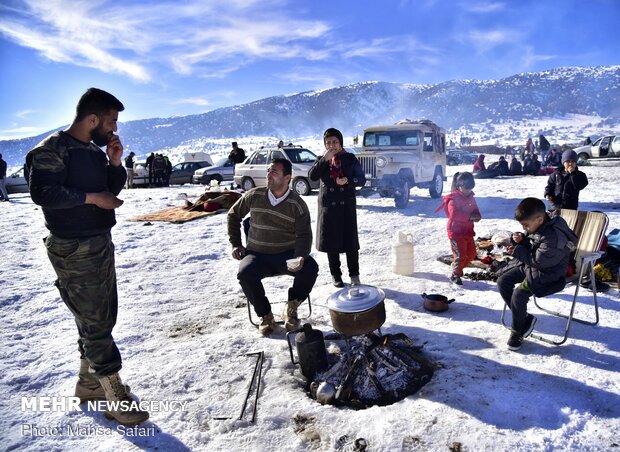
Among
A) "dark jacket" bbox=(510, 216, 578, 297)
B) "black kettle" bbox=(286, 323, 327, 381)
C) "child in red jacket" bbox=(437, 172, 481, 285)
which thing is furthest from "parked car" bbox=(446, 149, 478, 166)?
"black kettle" bbox=(286, 323, 327, 381)

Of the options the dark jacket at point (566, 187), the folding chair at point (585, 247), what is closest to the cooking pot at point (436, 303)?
the folding chair at point (585, 247)

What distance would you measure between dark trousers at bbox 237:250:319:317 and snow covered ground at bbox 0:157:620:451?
354mm

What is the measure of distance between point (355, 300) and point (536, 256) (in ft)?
5.04

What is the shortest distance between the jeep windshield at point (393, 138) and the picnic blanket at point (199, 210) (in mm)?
4492

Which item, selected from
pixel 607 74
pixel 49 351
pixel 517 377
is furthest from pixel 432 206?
A: pixel 607 74

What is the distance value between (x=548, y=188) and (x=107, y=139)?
6861 mm

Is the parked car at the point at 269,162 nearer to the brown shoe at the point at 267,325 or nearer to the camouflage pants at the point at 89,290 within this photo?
the brown shoe at the point at 267,325

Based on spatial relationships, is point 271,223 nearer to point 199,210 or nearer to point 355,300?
point 355,300

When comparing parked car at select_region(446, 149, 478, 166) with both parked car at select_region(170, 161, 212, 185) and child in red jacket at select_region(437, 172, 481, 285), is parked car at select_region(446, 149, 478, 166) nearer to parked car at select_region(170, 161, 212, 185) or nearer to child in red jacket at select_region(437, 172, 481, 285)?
parked car at select_region(170, 161, 212, 185)

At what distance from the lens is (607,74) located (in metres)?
187

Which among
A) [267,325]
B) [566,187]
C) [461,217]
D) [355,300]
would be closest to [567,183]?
[566,187]

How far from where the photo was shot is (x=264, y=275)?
3.87 metres

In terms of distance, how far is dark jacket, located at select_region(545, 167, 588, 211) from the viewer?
6336 mm

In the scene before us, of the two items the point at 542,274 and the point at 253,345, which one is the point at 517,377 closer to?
the point at 542,274
